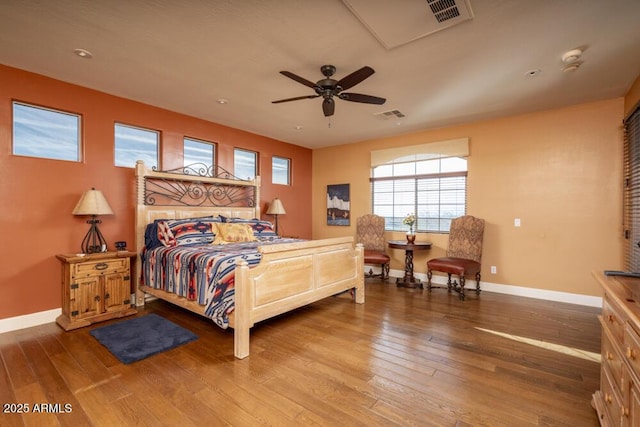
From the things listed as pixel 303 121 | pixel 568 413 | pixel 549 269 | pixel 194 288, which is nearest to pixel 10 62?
pixel 194 288

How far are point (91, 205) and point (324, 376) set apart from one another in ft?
10.3

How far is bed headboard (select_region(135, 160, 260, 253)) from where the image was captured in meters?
4.00

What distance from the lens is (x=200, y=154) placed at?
4.93 m

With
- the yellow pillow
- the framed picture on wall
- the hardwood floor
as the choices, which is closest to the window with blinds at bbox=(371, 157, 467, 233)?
the framed picture on wall

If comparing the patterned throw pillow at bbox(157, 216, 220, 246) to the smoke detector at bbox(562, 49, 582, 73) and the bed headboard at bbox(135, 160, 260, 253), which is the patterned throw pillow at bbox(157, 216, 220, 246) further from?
the smoke detector at bbox(562, 49, 582, 73)

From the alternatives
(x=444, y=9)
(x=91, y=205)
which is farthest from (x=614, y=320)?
(x=91, y=205)

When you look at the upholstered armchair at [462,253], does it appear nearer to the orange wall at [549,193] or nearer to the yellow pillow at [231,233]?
the orange wall at [549,193]

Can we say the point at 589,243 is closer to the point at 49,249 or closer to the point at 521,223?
the point at 521,223

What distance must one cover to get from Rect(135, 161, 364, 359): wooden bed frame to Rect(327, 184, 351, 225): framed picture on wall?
→ 1.86m

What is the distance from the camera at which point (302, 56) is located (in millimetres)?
2828

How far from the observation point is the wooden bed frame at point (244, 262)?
8.75ft

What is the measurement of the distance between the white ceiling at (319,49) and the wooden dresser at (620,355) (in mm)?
1994

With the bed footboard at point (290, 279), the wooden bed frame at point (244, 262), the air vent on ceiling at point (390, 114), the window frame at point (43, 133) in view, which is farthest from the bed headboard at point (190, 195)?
the air vent on ceiling at point (390, 114)

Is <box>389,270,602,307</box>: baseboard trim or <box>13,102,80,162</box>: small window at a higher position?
<box>13,102,80,162</box>: small window
